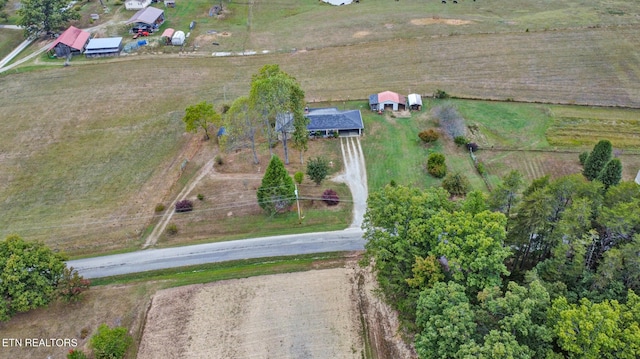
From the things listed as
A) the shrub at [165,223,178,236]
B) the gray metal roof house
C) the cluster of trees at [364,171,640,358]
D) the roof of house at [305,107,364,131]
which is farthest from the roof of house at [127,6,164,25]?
the cluster of trees at [364,171,640,358]

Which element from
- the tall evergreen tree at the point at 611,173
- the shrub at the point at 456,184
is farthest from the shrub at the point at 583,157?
the shrub at the point at 456,184

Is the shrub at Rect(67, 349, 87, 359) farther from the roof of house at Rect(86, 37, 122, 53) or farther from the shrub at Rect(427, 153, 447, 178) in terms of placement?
the roof of house at Rect(86, 37, 122, 53)

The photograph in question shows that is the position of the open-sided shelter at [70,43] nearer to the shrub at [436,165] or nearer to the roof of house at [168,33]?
the roof of house at [168,33]

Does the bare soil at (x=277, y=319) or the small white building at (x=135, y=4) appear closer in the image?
the bare soil at (x=277, y=319)

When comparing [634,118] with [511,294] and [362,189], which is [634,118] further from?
[511,294]

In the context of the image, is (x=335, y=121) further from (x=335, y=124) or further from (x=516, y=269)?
(x=516, y=269)
